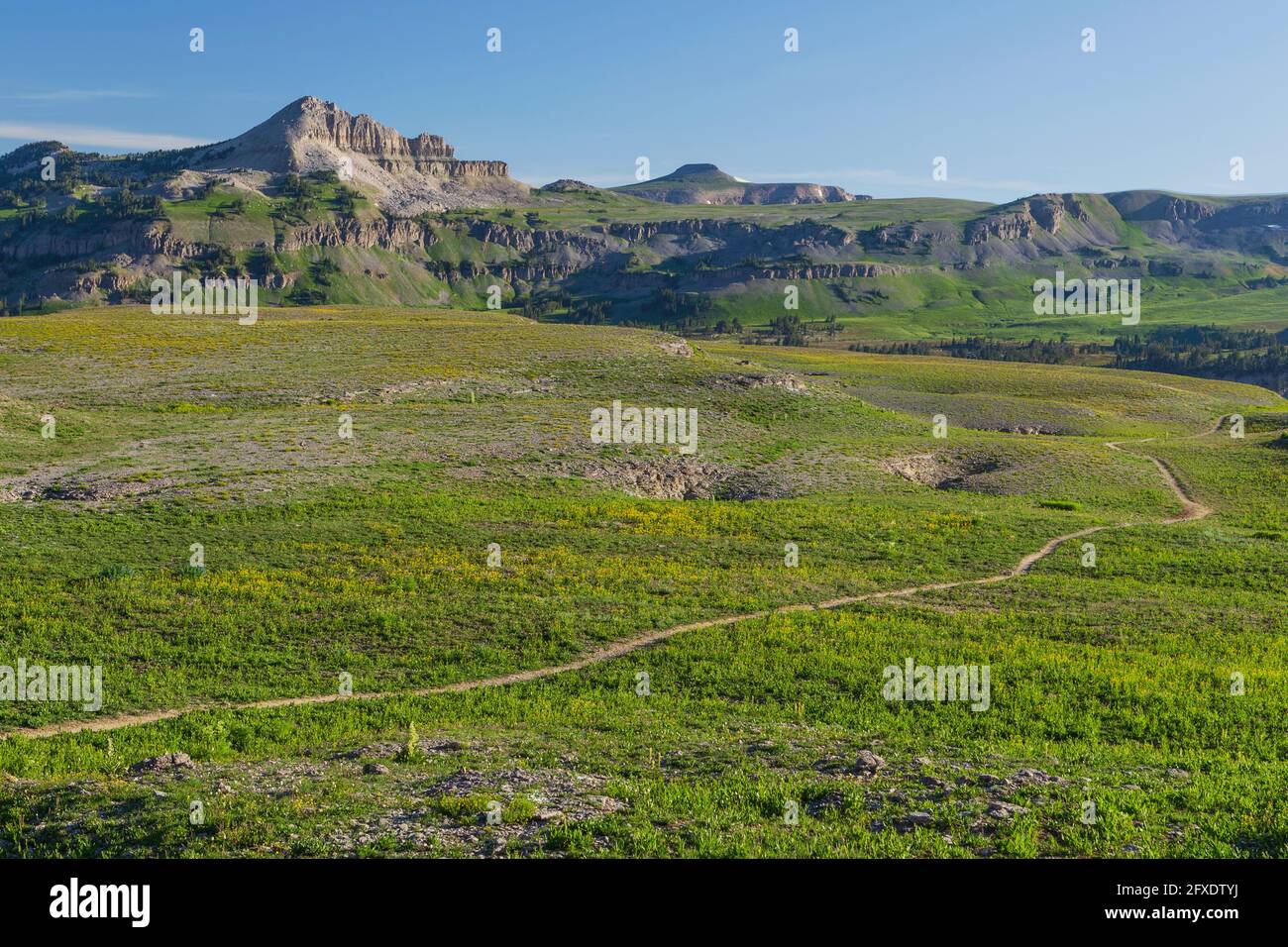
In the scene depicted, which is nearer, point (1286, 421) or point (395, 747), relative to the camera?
point (395, 747)

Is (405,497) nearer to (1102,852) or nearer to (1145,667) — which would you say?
(1145,667)

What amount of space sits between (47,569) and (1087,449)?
69752 millimetres

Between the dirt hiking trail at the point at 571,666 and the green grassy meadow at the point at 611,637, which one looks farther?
the dirt hiking trail at the point at 571,666

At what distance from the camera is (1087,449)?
69.8 metres

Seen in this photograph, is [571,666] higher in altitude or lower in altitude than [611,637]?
lower

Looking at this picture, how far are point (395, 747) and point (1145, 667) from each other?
2049 centimetres

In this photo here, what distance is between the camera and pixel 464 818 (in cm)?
1362

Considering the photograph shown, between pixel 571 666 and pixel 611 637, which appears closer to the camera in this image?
pixel 571 666

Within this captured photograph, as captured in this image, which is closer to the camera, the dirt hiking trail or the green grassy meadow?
the green grassy meadow
